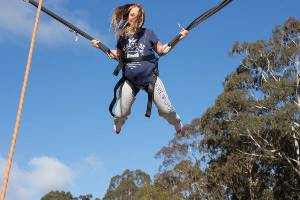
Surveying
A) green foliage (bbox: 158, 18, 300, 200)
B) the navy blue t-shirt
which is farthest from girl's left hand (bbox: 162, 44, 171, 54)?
green foliage (bbox: 158, 18, 300, 200)

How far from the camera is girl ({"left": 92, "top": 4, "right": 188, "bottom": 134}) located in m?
4.70

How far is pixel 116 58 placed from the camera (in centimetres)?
497

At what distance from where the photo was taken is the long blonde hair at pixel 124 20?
16.0 feet

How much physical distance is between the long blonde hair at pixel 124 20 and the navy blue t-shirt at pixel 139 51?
0.06 m

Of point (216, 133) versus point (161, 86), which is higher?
point (216, 133)

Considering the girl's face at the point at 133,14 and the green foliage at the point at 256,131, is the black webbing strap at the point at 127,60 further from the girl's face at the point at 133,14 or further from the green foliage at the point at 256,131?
the green foliage at the point at 256,131

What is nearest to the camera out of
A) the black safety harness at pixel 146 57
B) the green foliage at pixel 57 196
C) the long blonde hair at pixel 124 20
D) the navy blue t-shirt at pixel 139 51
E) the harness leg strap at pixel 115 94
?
the black safety harness at pixel 146 57

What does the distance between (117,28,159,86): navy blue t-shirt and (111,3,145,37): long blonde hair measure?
62mm

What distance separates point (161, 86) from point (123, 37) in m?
0.64

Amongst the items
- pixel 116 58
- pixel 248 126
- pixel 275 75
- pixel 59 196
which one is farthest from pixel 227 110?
pixel 59 196

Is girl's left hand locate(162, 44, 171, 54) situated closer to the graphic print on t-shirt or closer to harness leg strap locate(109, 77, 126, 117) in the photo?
the graphic print on t-shirt

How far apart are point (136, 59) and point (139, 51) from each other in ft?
0.36

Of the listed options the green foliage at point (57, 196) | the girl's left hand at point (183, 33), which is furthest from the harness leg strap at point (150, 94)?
the green foliage at point (57, 196)

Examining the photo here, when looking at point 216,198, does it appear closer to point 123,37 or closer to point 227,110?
point 227,110
